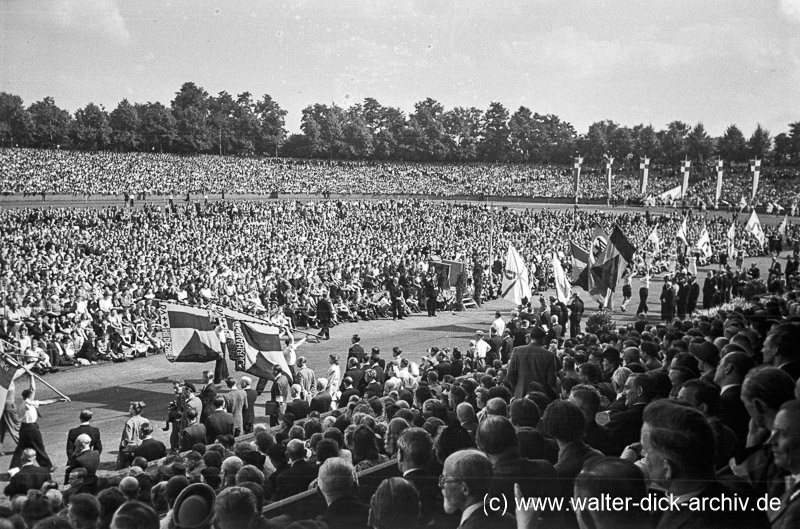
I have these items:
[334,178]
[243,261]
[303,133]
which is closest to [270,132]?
[303,133]

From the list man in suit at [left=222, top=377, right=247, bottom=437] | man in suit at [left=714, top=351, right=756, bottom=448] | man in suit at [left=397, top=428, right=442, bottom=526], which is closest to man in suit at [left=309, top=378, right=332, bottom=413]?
man in suit at [left=222, top=377, right=247, bottom=437]

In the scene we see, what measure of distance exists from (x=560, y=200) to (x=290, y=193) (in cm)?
2774

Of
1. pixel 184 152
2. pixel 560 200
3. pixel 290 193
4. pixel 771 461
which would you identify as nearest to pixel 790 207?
pixel 560 200

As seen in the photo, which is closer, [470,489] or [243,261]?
[470,489]

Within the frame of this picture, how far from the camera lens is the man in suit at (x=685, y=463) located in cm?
296

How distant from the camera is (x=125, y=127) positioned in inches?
2879

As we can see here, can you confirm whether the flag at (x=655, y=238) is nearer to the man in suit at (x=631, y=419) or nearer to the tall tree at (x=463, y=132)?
the man in suit at (x=631, y=419)

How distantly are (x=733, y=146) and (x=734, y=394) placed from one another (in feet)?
285

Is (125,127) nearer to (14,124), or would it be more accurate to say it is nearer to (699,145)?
(14,124)

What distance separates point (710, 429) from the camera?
10.3 feet

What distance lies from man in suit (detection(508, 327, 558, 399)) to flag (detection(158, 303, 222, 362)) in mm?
7617

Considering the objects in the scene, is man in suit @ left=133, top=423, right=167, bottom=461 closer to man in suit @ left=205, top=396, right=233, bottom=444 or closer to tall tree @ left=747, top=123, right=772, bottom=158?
man in suit @ left=205, top=396, right=233, bottom=444

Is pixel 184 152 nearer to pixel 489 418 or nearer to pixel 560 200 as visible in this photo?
pixel 560 200

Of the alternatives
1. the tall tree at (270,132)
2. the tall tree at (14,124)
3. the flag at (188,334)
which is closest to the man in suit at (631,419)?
the flag at (188,334)
